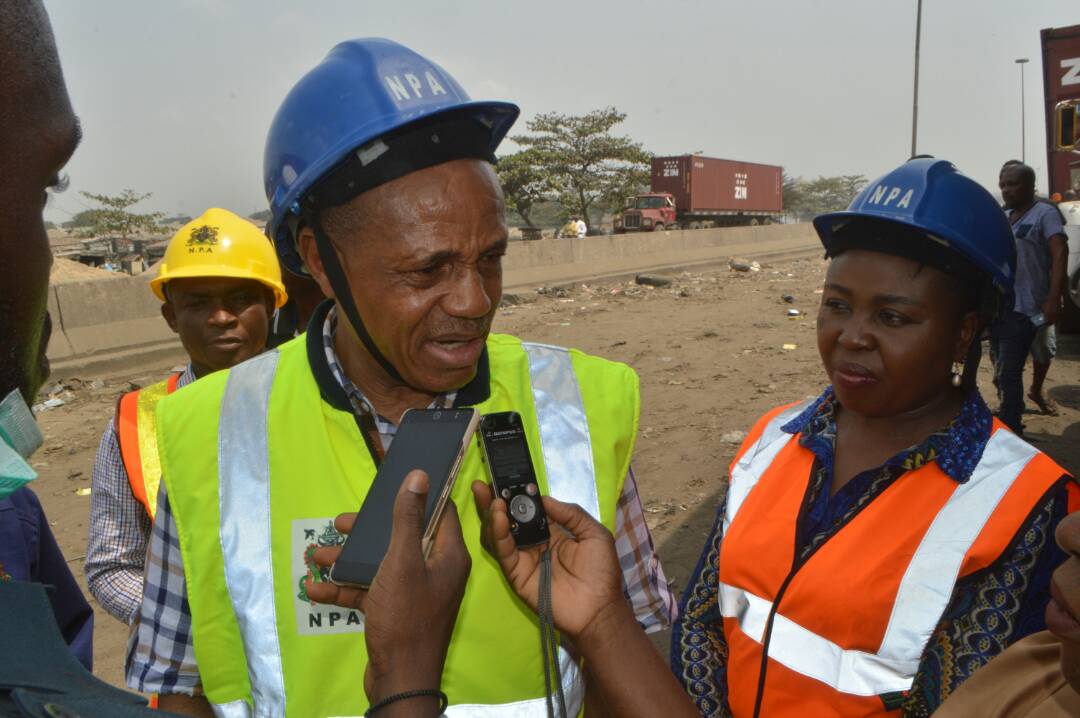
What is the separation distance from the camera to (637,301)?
1486 cm

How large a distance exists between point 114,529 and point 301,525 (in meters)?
1.18

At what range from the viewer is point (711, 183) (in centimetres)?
4338

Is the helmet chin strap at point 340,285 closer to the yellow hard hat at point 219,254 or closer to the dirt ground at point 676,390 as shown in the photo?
the yellow hard hat at point 219,254

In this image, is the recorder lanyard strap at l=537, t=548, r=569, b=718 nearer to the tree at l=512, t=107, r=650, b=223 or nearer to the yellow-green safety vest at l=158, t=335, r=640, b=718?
the yellow-green safety vest at l=158, t=335, r=640, b=718

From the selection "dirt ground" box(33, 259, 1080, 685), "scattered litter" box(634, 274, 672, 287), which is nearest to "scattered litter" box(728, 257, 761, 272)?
"scattered litter" box(634, 274, 672, 287)

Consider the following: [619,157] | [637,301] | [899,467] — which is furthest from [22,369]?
[619,157]

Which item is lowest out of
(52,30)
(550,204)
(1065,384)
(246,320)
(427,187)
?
(1065,384)

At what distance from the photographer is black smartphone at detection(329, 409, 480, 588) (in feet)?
4.14

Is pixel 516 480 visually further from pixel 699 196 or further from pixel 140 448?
pixel 699 196

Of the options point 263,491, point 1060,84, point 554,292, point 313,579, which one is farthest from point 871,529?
point 554,292

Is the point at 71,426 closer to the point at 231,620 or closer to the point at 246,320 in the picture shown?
the point at 246,320

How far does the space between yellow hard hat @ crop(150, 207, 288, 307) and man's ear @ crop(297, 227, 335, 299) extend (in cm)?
133

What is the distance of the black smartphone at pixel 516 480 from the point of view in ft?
4.82

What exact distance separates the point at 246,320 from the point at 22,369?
7.16 feet
